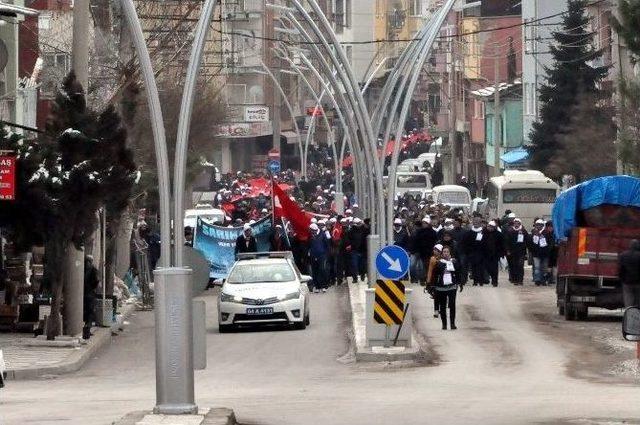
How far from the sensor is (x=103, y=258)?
32562 millimetres

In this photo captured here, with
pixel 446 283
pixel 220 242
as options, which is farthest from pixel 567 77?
pixel 446 283

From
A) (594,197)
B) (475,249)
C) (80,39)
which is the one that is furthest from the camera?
(475,249)

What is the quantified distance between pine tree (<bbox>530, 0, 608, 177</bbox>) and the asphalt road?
36.1m

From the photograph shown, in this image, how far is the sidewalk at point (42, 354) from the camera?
25.0 m

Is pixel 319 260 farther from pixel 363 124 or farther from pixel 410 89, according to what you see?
pixel 363 124

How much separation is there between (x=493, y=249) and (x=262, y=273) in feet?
32.5

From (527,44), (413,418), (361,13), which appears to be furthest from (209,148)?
(361,13)

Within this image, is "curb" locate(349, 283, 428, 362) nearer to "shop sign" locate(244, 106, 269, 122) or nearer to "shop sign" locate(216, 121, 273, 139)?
"shop sign" locate(216, 121, 273, 139)

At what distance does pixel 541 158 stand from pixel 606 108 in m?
10.5

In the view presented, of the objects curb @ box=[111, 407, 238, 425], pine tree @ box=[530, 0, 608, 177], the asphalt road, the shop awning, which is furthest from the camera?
the shop awning

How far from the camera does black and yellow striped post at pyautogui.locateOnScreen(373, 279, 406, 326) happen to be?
2698cm

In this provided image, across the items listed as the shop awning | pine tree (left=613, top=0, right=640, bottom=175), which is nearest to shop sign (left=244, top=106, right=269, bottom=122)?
the shop awning

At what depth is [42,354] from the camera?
2720 centimetres

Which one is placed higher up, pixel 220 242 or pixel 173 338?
pixel 220 242
